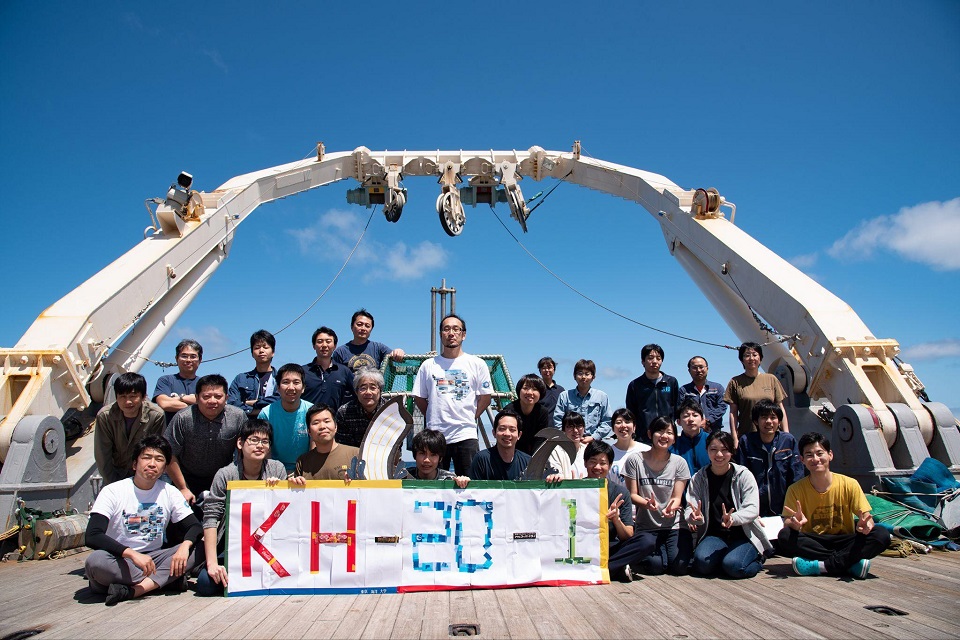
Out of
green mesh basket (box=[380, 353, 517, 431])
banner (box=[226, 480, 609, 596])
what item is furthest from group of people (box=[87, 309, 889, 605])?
green mesh basket (box=[380, 353, 517, 431])

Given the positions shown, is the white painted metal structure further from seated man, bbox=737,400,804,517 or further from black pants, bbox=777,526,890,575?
black pants, bbox=777,526,890,575

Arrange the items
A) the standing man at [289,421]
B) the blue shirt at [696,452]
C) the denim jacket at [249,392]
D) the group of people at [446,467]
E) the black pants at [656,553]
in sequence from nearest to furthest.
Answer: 1. the group of people at [446,467]
2. the black pants at [656,553]
3. the standing man at [289,421]
4. the blue shirt at [696,452]
5. the denim jacket at [249,392]

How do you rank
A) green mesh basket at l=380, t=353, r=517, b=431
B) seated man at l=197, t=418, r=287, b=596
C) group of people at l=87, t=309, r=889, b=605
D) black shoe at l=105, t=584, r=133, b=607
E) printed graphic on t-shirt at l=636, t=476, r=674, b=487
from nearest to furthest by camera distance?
black shoe at l=105, t=584, r=133, b=607, seated man at l=197, t=418, r=287, b=596, group of people at l=87, t=309, r=889, b=605, printed graphic on t-shirt at l=636, t=476, r=674, b=487, green mesh basket at l=380, t=353, r=517, b=431

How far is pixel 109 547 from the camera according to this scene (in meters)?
3.83

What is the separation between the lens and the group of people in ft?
13.4

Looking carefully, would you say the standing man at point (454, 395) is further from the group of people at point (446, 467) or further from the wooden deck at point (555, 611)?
the wooden deck at point (555, 611)

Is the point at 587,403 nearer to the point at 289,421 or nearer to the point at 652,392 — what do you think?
the point at 652,392

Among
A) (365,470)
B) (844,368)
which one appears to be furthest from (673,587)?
(844,368)

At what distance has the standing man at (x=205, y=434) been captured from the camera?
4531 millimetres

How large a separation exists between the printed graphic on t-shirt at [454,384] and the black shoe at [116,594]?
252cm

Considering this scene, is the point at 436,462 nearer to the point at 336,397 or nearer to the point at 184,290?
the point at 336,397

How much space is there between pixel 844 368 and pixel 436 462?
475 cm

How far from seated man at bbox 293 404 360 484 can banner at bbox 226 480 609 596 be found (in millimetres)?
259

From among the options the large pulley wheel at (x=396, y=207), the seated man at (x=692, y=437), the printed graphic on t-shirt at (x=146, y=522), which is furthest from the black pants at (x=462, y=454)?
the large pulley wheel at (x=396, y=207)
